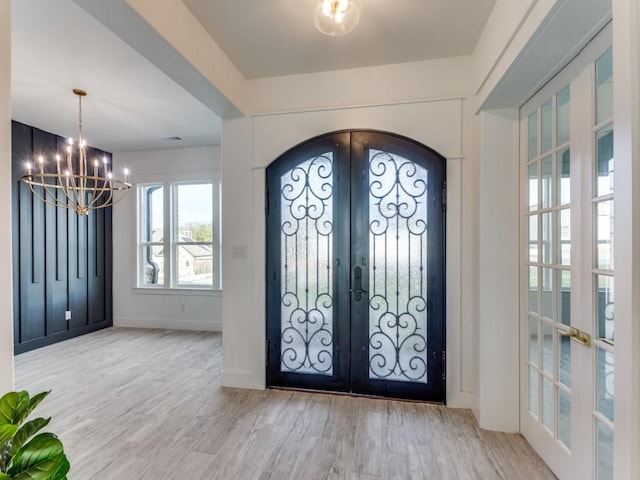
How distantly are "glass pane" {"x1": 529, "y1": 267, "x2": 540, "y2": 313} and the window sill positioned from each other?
4154 millimetres

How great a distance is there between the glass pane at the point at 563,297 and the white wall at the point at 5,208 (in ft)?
8.10

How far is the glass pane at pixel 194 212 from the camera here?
→ 5.22 meters

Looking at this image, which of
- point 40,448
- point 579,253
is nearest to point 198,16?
point 40,448

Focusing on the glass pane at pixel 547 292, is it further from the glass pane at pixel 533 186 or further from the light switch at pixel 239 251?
the light switch at pixel 239 251

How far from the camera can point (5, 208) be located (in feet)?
3.40

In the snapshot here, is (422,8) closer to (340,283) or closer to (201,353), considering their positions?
(340,283)

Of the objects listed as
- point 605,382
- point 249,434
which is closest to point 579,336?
point 605,382

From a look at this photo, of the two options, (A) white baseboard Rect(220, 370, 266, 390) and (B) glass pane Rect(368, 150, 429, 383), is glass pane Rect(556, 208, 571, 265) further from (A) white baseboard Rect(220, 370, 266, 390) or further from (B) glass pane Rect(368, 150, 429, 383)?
(A) white baseboard Rect(220, 370, 266, 390)

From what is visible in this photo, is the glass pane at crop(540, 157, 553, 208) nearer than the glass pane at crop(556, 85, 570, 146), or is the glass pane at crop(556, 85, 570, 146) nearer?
the glass pane at crop(556, 85, 570, 146)

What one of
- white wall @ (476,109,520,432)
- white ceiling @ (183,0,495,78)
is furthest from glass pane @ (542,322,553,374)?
white ceiling @ (183,0,495,78)

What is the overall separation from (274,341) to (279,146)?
180 cm

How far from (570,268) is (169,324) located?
17.4 feet

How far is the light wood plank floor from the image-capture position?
1.93 m

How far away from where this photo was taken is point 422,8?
209 cm
